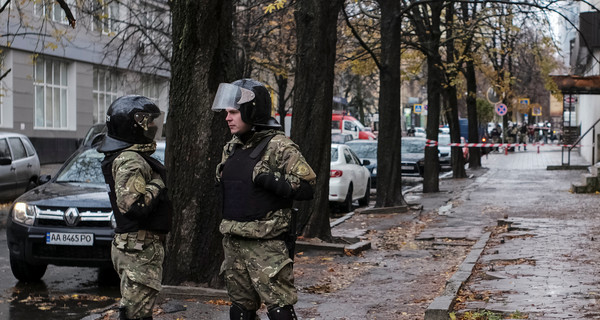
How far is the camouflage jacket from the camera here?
5.21 m

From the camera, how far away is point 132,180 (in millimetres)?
5109

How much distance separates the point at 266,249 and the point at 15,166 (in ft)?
47.8

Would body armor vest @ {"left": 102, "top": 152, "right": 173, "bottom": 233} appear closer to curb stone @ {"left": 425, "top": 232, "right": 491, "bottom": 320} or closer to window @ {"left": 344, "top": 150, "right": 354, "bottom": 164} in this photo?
curb stone @ {"left": 425, "top": 232, "right": 491, "bottom": 320}

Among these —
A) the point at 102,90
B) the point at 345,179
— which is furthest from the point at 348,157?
the point at 102,90

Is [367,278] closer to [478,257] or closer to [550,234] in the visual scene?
[478,257]

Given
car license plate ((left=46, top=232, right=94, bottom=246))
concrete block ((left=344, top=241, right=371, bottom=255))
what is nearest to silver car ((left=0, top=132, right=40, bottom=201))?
concrete block ((left=344, top=241, right=371, bottom=255))

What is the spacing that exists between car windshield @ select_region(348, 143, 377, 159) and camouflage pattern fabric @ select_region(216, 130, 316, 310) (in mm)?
21619

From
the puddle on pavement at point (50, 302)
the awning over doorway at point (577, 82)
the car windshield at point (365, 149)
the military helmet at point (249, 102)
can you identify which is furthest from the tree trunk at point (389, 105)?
the military helmet at point (249, 102)

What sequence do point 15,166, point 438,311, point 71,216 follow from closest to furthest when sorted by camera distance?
point 438,311
point 71,216
point 15,166

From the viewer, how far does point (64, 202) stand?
9438 mm

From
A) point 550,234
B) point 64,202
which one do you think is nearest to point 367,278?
point 64,202

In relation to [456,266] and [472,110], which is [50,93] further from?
[456,266]

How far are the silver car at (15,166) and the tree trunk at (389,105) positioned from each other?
7.52 metres

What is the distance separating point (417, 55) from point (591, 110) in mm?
13784
